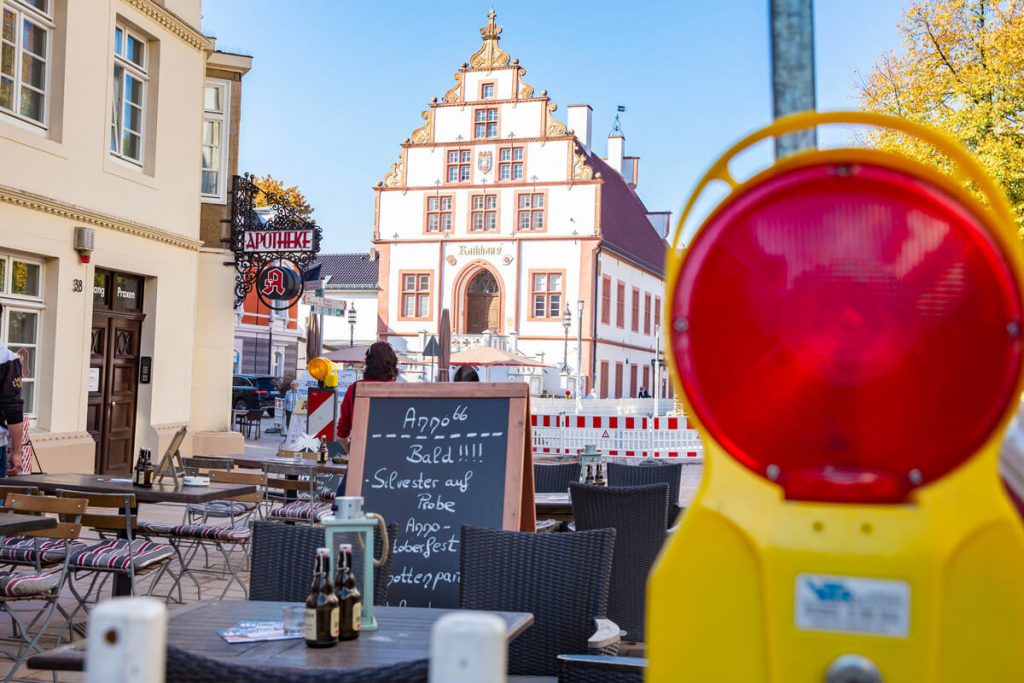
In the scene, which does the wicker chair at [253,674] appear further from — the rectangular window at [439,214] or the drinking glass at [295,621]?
the rectangular window at [439,214]

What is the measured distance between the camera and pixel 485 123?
136 feet

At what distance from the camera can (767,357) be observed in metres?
1.19

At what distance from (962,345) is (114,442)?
1344 cm

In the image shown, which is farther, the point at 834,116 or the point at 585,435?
the point at 585,435

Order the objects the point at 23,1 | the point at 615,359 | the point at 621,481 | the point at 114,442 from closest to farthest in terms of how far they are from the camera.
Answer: the point at 621,481, the point at 23,1, the point at 114,442, the point at 615,359

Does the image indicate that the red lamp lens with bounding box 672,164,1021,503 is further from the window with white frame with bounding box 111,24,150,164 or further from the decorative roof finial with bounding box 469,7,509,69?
the decorative roof finial with bounding box 469,7,509,69

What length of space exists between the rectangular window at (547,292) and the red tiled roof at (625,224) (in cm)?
249

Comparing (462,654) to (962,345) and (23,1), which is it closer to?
(962,345)

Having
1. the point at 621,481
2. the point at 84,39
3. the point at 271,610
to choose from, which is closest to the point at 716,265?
the point at 271,610

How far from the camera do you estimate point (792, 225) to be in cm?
118

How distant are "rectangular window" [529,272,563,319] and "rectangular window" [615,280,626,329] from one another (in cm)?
A: 422

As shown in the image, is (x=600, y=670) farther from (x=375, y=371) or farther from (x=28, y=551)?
(x=28, y=551)

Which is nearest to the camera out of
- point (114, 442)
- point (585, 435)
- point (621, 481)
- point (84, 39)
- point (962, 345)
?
point (962, 345)

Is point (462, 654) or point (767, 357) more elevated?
point (767, 357)
